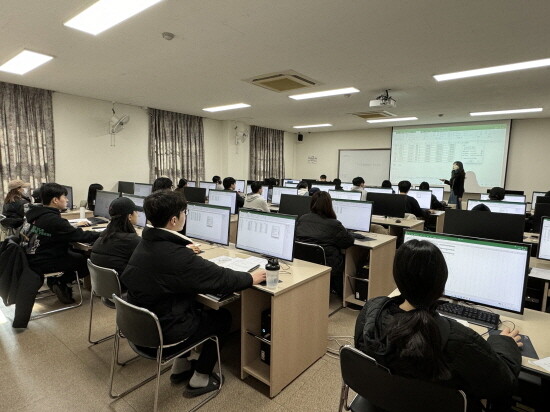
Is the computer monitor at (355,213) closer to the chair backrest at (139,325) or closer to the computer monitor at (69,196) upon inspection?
the chair backrest at (139,325)

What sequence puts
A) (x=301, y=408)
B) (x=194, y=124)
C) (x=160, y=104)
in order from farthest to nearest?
(x=194, y=124) < (x=160, y=104) < (x=301, y=408)

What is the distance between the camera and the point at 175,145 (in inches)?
301

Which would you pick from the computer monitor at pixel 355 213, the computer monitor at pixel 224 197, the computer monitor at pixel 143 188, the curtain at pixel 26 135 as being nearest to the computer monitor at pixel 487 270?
the computer monitor at pixel 355 213

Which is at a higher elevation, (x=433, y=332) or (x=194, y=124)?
(x=194, y=124)

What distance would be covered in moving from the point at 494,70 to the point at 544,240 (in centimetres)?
249

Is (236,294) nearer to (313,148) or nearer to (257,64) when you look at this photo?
(257,64)

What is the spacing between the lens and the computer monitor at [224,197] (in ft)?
15.8

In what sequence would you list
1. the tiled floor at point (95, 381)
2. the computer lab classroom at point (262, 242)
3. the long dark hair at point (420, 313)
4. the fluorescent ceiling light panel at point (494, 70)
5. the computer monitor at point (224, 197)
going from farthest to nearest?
the computer monitor at point (224, 197), the fluorescent ceiling light panel at point (494, 70), the tiled floor at point (95, 381), the computer lab classroom at point (262, 242), the long dark hair at point (420, 313)

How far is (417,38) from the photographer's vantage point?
3.02 m

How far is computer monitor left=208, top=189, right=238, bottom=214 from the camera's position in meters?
4.81

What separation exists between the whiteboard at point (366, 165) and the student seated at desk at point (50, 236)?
330 inches

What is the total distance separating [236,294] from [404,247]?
1228 mm

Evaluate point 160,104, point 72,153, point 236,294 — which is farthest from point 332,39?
point 72,153

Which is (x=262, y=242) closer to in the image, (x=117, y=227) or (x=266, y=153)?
(x=117, y=227)
